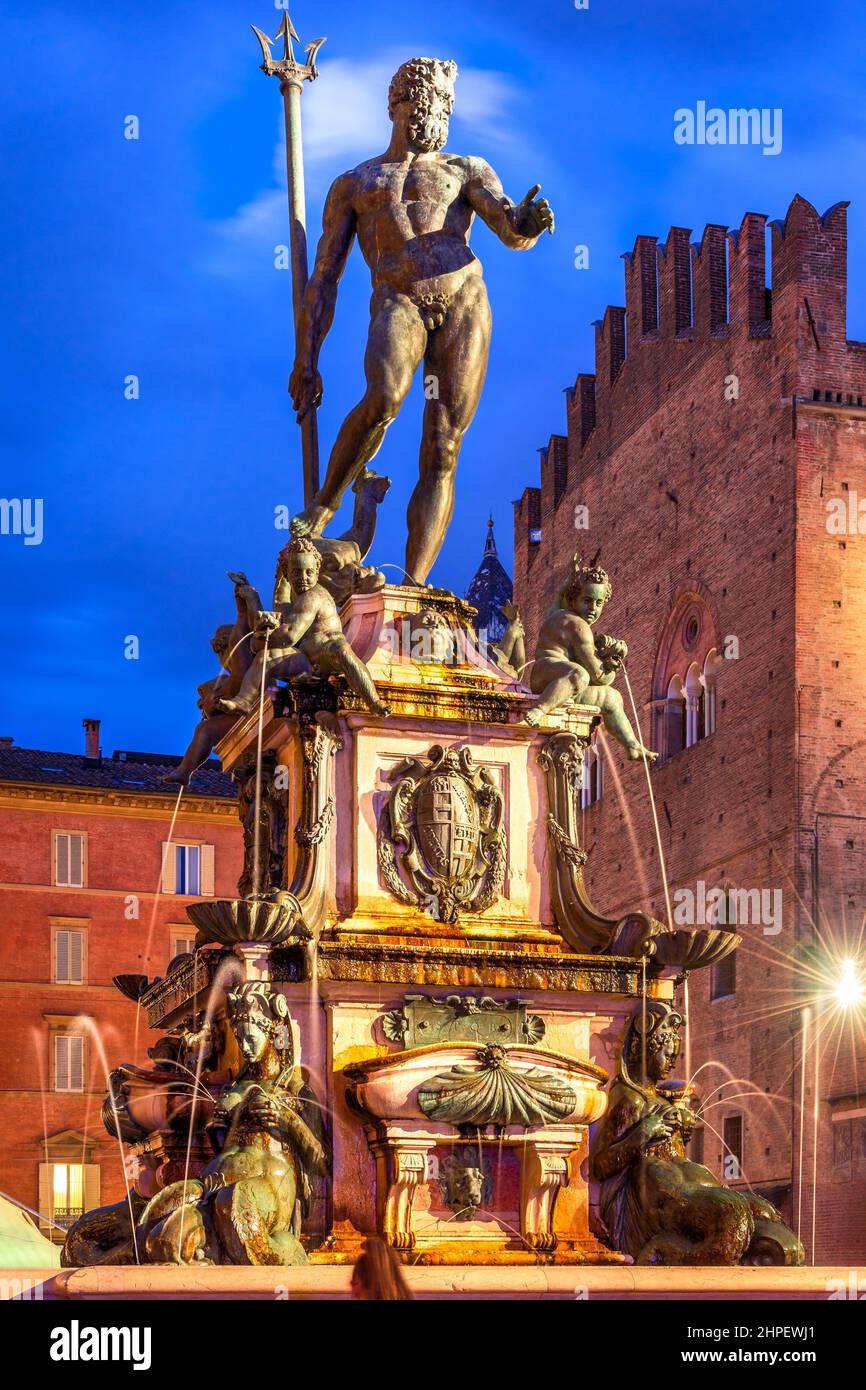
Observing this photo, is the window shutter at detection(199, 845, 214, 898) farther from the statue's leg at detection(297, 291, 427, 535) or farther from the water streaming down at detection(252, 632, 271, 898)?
the water streaming down at detection(252, 632, 271, 898)

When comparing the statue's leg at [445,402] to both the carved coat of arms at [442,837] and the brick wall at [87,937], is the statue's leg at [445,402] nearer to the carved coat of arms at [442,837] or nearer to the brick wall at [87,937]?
the carved coat of arms at [442,837]

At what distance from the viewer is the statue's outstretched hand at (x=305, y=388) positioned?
13.1m

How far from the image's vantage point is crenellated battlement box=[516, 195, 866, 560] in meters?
38.5

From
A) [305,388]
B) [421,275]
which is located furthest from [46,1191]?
[421,275]

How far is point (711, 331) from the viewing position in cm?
4181

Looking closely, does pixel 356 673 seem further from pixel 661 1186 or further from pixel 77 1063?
pixel 77 1063

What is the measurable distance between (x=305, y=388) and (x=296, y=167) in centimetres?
122

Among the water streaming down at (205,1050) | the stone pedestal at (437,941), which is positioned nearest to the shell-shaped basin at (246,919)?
the stone pedestal at (437,941)

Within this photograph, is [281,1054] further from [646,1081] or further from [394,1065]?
[646,1081]

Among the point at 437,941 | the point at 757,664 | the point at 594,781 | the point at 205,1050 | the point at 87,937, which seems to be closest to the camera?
the point at 205,1050

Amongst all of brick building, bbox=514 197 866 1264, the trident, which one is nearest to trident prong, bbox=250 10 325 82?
the trident

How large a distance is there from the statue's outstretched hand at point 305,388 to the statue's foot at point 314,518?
0.71m

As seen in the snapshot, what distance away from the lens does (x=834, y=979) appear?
118 feet
